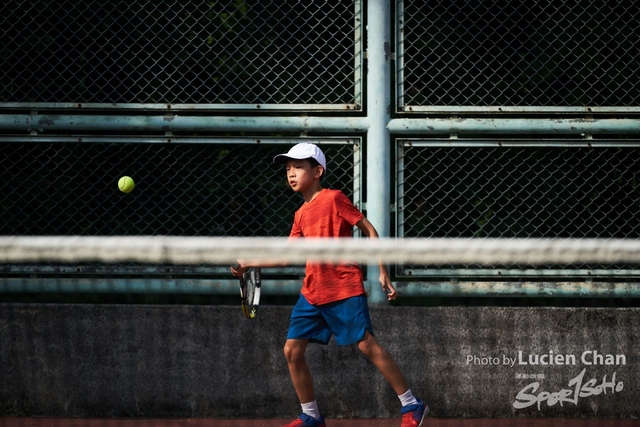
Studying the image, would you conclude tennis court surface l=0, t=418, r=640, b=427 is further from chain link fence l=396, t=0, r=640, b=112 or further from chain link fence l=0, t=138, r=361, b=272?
chain link fence l=396, t=0, r=640, b=112

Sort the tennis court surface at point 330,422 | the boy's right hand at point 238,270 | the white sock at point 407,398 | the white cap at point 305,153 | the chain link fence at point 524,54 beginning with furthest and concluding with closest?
the chain link fence at point 524,54 → the tennis court surface at point 330,422 → the white cap at point 305,153 → the white sock at point 407,398 → the boy's right hand at point 238,270

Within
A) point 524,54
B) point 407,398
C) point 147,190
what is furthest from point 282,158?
point 524,54

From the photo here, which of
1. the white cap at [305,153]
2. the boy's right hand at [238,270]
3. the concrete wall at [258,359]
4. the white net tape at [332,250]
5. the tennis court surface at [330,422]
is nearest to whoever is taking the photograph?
the white net tape at [332,250]

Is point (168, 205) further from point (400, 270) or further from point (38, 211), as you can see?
point (400, 270)

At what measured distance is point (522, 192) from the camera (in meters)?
5.81

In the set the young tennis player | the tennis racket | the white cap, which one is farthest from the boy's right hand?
the white cap

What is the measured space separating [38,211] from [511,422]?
3017 millimetres

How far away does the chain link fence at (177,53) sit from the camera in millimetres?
5738

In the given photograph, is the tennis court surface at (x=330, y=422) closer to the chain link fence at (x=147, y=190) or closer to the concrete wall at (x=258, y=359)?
the concrete wall at (x=258, y=359)

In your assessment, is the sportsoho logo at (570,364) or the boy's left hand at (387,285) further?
the sportsoho logo at (570,364)

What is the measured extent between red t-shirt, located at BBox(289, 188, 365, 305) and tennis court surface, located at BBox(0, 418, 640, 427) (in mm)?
891

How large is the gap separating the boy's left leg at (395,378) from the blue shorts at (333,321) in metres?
0.06

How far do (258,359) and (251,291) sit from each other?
574 millimetres

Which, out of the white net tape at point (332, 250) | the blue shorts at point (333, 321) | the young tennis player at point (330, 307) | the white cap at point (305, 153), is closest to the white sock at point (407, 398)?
the young tennis player at point (330, 307)
